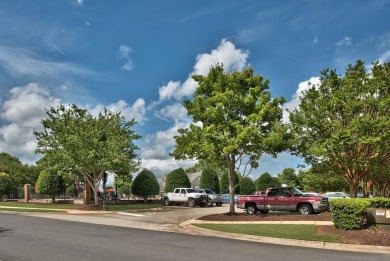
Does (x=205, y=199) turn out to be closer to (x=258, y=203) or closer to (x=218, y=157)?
(x=258, y=203)

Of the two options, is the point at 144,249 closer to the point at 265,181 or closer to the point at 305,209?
the point at 305,209

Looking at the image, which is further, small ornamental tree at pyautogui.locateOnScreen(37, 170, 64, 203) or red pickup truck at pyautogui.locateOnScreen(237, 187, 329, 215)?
small ornamental tree at pyautogui.locateOnScreen(37, 170, 64, 203)

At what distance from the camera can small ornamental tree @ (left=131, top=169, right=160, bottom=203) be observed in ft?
142

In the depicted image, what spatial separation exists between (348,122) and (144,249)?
14.2 meters

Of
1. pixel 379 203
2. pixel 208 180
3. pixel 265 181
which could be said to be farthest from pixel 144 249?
pixel 265 181

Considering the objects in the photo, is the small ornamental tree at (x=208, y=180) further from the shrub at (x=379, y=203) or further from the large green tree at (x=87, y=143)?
the shrub at (x=379, y=203)

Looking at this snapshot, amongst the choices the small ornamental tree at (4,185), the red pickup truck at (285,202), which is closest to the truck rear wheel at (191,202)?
the red pickup truck at (285,202)

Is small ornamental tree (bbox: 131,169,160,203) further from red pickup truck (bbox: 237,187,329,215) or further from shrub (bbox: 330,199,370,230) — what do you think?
shrub (bbox: 330,199,370,230)

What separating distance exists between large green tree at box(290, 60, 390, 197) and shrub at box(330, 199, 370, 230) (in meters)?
4.76

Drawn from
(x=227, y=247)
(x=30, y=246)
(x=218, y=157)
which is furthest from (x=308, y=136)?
(x=30, y=246)

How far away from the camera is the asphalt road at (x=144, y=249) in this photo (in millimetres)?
10234

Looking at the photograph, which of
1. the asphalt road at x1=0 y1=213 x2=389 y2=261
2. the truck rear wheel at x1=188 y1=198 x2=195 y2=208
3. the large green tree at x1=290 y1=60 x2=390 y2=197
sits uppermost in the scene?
the large green tree at x1=290 y1=60 x2=390 y2=197

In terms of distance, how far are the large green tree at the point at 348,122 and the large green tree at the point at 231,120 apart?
5.40 ft

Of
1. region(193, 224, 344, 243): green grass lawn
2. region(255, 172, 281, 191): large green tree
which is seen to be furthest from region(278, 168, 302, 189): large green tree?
region(193, 224, 344, 243): green grass lawn
